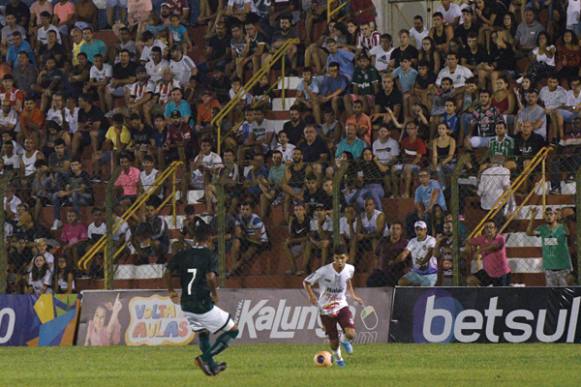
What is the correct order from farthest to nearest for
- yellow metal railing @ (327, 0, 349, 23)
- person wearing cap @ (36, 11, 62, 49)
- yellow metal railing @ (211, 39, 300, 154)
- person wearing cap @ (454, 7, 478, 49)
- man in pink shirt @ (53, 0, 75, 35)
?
man in pink shirt @ (53, 0, 75, 35)
person wearing cap @ (36, 11, 62, 49)
yellow metal railing @ (327, 0, 349, 23)
yellow metal railing @ (211, 39, 300, 154)
person wearing cap @ (454, 7, 478, 49)

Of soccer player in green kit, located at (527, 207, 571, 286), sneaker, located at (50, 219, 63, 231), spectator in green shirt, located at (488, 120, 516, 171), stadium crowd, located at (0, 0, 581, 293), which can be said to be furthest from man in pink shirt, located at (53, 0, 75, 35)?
soccer player in green kit, located at (527, 207, 571, 286)

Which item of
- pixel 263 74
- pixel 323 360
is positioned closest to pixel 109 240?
pixel 263 74

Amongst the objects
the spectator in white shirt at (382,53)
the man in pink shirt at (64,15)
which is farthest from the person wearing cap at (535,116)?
the man in pink shirt at (64,15)

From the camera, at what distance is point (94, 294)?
27.0m

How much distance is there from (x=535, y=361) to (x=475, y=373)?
206cm

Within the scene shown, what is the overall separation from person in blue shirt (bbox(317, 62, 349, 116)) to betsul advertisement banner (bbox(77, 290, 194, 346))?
6.06 meters

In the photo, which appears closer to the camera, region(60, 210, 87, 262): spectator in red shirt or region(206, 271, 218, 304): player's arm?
region(206, 271, 218, 304): player's arm

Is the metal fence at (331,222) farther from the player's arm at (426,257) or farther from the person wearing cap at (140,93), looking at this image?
the person wearing cap at (140,93)

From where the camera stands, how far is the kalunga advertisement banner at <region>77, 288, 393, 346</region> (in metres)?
25.3

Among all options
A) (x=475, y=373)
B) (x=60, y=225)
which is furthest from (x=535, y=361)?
(x=60, y=225)

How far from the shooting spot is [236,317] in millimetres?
26219

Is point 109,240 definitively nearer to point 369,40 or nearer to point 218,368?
point 369,40

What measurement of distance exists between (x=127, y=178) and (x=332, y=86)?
4.52m

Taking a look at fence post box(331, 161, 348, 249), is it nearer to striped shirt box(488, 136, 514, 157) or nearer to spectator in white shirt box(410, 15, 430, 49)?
striped shirt box(488, 136, 514, 157)
